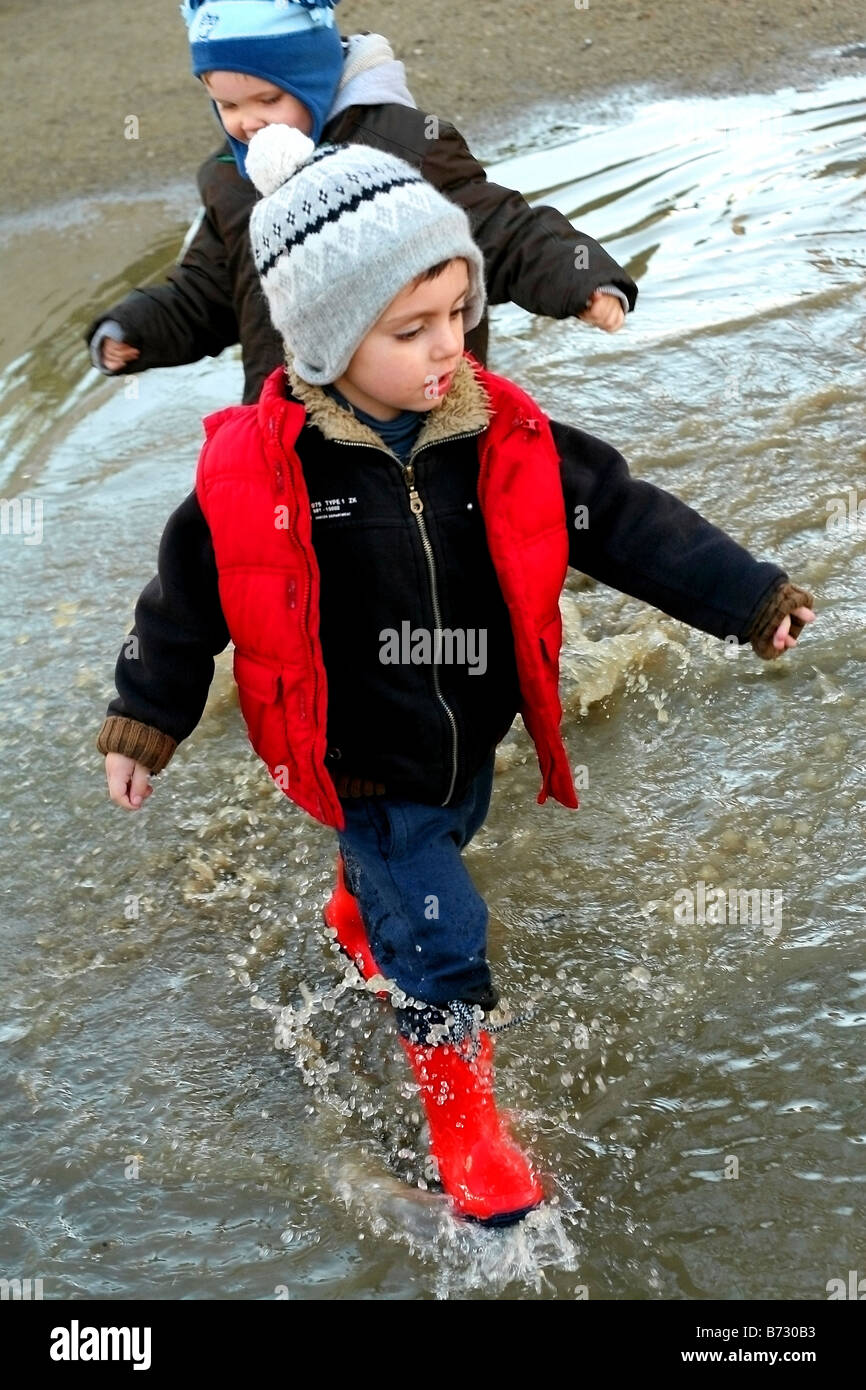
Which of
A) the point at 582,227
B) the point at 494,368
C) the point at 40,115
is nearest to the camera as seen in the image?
the point at 494,368

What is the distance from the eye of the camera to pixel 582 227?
20.4ft

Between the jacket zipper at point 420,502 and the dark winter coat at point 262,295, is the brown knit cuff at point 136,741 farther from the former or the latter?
the dark winter coat at point 262,295

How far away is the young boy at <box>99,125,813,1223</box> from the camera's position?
2.33m

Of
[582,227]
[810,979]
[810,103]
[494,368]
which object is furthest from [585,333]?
[810,979]

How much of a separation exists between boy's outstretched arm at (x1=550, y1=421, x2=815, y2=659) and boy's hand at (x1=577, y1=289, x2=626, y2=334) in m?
0.43

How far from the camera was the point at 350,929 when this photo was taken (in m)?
3.16

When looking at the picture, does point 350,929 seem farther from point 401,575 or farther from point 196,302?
point 196,302

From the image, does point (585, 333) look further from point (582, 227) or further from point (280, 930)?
point (280, 930)

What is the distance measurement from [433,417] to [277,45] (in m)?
1.06

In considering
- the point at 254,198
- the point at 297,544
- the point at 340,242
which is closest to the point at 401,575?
the point at 297,544

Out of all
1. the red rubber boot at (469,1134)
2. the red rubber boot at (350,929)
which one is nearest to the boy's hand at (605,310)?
the red rubber boot at (350,929)

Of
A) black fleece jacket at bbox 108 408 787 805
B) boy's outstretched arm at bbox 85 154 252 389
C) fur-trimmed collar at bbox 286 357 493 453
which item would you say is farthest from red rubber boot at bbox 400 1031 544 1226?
boy's outstretched arm at bbox 85 154 252 389
